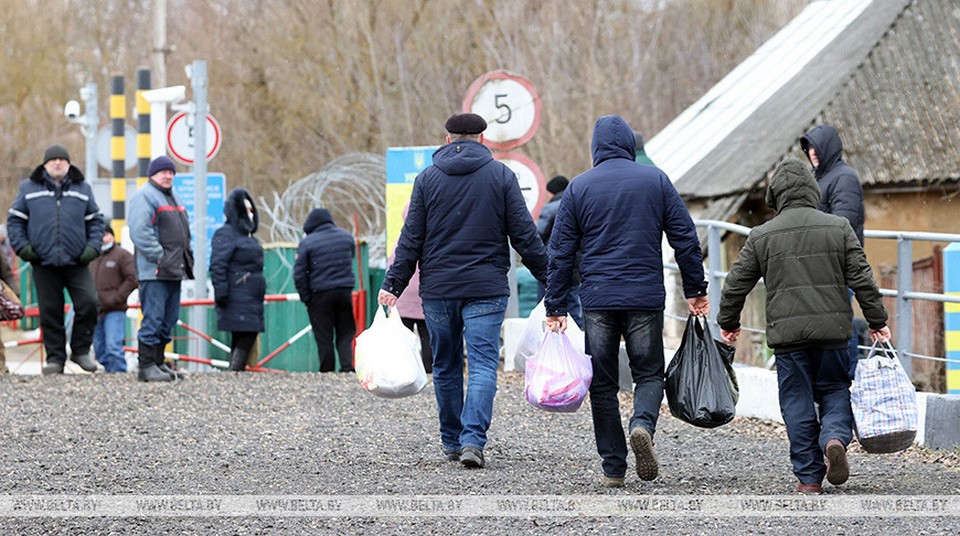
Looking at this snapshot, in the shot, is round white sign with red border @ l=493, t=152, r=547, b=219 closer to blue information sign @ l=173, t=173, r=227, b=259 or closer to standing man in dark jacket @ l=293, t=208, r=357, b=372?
standing man in dark jacket @ l=293, t=208, r=357, b=372

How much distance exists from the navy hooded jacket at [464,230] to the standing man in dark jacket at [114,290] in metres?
8.06

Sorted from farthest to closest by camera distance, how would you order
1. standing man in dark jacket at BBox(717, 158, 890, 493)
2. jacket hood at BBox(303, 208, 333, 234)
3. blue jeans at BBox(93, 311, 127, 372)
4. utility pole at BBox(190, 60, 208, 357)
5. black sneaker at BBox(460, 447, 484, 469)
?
utility pole at BBox(190, 60, 208, 357)
blue jeans at BBox(93, 311, 127, 372)
jacket hood at BBox(303, 208, 333, 234)
black sneaker at BBox(460, 447, 484, 469)
standing man in dark jacket at BBox(717, 158, 890, 493)

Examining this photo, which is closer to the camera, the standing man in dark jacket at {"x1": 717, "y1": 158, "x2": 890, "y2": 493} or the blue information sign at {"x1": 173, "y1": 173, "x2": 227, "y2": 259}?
the standing man in dark jacket at {"x1": 717, "y1": 158, "x2": 890, "y2": 493}

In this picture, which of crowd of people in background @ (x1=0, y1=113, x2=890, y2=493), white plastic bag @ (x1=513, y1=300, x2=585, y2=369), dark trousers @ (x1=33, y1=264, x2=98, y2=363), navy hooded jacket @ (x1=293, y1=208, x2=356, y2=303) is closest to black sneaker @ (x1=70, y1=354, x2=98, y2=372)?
dark trousers @ (x1=33, y1=264, x2=98, y2=363)

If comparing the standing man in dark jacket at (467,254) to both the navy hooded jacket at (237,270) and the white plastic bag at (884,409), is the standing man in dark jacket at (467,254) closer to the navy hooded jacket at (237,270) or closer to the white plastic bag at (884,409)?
the white plastic bag at (884,409)

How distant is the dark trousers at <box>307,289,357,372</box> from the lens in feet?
51.0

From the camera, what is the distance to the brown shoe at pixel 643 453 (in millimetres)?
7617

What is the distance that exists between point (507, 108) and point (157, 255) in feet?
11.0

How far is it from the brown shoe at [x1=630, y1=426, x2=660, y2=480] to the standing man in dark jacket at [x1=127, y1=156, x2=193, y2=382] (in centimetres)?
598

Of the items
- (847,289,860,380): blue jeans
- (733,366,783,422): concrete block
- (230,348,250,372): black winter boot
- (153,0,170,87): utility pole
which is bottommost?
(230,348,250,372): black winter boot

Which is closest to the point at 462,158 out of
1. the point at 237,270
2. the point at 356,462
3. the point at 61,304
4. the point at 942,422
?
the point at 356,462

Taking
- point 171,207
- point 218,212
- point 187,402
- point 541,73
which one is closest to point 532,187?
point 171,207

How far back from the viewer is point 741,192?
70.5 ft

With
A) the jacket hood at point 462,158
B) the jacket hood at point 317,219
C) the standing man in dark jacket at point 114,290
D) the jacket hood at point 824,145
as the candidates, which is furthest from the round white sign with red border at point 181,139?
the jacket hood at point 462,158
